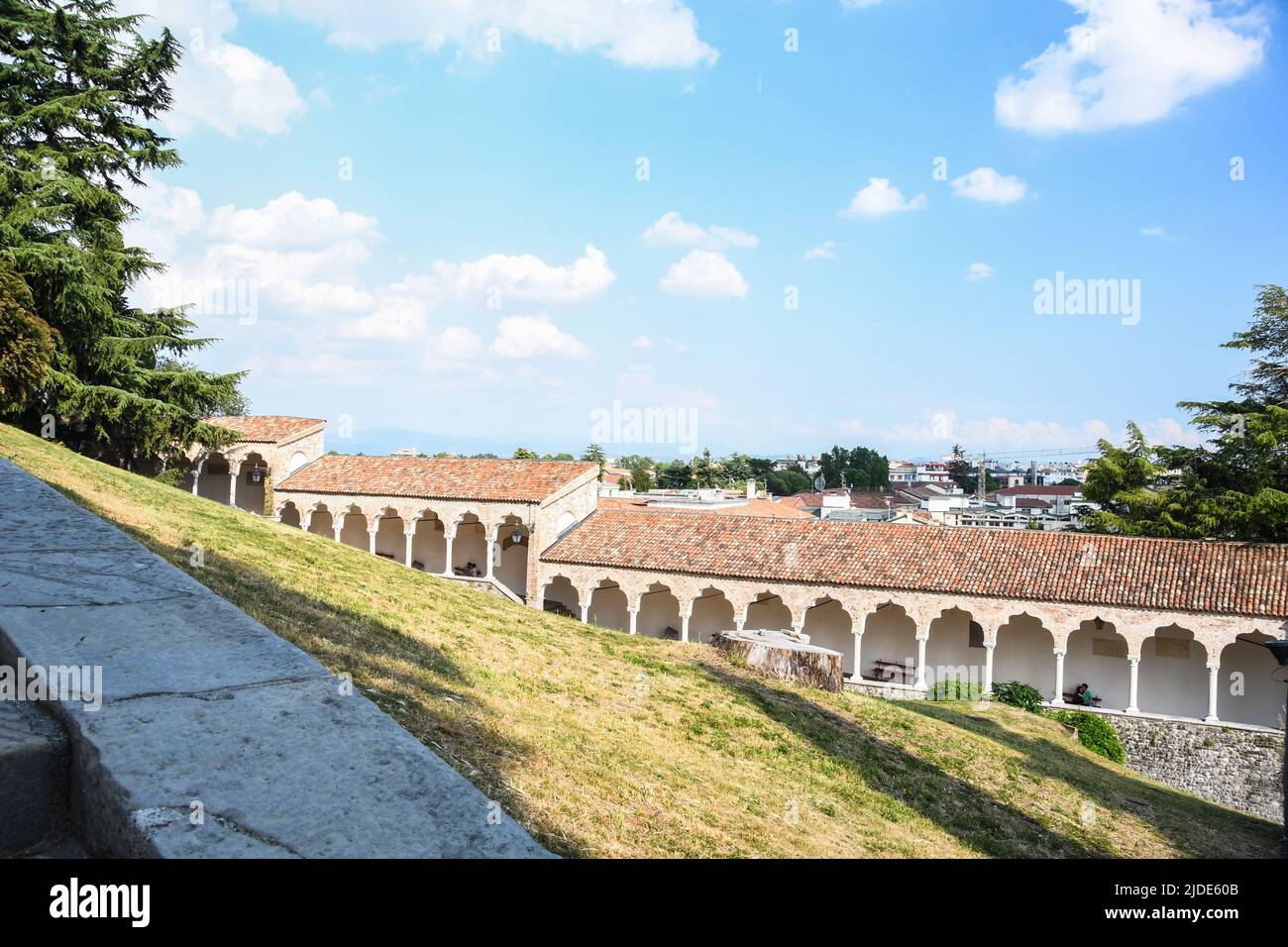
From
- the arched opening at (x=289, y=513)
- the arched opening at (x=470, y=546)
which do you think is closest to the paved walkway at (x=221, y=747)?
the arched opening at (x=470, y=546)

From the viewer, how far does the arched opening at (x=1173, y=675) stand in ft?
73.7

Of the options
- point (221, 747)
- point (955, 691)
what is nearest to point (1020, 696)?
point (955, 691)

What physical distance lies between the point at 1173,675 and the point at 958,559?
21.2ft

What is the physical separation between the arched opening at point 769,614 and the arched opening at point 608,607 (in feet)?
15.9

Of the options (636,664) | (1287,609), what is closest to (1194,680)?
(1287,609)

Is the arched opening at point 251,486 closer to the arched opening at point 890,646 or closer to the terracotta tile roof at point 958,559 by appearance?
the terracotta tile roof at point 958,559

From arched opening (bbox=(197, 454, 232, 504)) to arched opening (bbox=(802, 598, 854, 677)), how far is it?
1073 inches

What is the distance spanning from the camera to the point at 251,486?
37125 millimetres

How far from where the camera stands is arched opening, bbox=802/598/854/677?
85.2 ft

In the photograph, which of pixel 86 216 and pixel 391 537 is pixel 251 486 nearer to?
pixel 391 537

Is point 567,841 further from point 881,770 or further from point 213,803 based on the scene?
point 881,770
